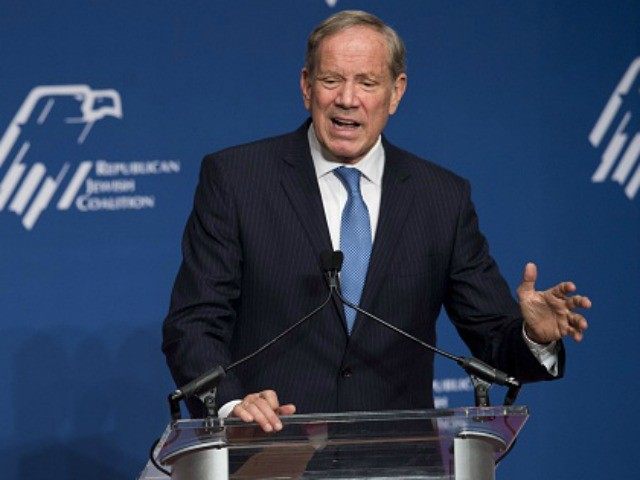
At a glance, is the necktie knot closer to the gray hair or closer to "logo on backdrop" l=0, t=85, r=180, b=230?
the gray hair

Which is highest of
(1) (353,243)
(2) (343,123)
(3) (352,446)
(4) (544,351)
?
(2) (343,123)

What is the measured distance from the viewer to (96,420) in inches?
152

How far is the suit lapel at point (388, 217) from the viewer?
2799mm

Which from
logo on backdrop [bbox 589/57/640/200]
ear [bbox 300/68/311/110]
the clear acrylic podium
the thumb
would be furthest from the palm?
logo on backdrop [bbox 589/57/640/200]

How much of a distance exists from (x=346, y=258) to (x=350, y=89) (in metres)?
0.34

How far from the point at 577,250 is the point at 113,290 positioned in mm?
1398

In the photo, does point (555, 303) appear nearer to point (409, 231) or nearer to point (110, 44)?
point (409, 231)

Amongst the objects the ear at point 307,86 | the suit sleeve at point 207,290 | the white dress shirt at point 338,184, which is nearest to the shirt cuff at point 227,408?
the suit sleeve at point 207,290

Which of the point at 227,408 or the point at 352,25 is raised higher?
the point at 352,25

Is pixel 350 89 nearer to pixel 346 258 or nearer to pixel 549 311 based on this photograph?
pixel 346 258

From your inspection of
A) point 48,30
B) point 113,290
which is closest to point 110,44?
point 48,30

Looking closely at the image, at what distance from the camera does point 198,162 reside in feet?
12.9

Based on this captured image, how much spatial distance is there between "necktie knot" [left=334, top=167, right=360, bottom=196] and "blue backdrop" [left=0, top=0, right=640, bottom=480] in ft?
3.53

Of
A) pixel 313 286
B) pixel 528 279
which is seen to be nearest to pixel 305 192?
pixel 313 286
